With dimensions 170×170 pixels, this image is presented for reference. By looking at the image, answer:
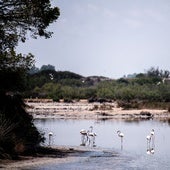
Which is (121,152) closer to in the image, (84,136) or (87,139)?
(87,139)

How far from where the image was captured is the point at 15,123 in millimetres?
25000

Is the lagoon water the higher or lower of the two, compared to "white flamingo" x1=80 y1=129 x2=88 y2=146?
lower

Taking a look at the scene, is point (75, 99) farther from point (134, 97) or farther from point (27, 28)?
point (27, 28)

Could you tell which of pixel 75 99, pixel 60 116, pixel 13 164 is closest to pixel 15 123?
pixel 13 164

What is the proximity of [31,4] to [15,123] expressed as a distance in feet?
18.4

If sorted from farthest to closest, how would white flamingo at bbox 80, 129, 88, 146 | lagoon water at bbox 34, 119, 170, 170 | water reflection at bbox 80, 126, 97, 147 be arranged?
white flamingo at bbox 80, 129, 88, 146 → water reflection at bbox 80, 126, 97, 147 → lagoon water at bbox 34, 119, 170, 170

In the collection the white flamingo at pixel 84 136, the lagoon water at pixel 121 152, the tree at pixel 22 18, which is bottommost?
the lagoon water at pixel 121 152

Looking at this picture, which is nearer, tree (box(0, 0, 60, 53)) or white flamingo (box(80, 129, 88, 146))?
tree (box(0, 0, 60, 53))

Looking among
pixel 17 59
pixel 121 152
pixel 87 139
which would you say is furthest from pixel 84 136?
pixel 17 59

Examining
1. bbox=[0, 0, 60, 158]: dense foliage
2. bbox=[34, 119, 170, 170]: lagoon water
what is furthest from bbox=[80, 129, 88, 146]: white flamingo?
bbox=[0, 0, 60, 158]: dense foliage

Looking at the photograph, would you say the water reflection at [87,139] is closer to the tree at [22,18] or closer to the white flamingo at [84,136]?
the white flamingo at [84,136]

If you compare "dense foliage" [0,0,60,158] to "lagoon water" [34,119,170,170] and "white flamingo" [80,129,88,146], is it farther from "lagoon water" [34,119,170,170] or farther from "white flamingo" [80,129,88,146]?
"white flamingo" [80,129,88,146]

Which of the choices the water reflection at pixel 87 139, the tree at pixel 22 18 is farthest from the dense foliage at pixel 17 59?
the water reflection at pixel 87 139

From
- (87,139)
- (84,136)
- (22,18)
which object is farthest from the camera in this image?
(84,136)
